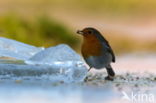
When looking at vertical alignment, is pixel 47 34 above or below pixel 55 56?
above

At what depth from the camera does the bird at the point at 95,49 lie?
4711 millimetres

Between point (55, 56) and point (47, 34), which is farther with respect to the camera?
point (47, 34)

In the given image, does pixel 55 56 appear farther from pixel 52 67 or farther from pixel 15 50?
pixel 15 50

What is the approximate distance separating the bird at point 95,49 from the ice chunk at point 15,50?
56 cm

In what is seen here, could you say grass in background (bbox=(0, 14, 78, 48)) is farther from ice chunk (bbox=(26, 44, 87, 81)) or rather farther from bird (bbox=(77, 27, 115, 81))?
ice chunk (bbox=(26, 44, 87, 81))

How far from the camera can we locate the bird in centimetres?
471

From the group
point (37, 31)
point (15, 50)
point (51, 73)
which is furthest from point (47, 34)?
point (51, 73)

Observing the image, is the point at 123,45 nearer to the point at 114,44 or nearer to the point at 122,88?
the point at 114,44

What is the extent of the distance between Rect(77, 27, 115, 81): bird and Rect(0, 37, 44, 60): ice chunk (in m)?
0.56

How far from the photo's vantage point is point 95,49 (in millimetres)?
4781

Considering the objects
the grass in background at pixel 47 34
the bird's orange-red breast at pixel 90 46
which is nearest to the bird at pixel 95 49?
the bird's orange-red breast at pixel 90 46

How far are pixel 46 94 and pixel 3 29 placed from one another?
211 inches

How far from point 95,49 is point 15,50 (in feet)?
2.37

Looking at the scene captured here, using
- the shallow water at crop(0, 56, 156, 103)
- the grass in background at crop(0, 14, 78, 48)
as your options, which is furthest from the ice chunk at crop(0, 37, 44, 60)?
the grass in background at crop(0, 14, 78, 48)
